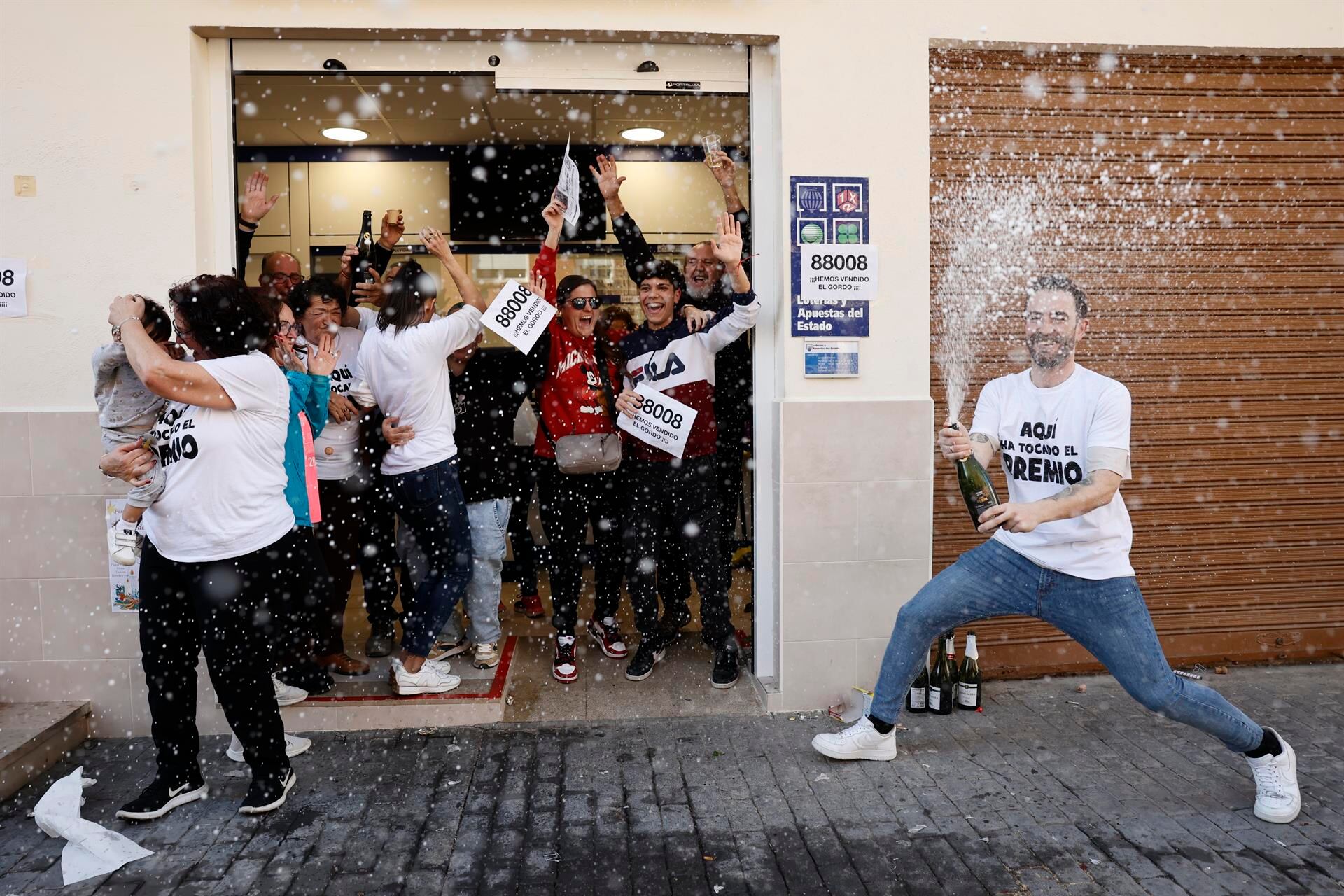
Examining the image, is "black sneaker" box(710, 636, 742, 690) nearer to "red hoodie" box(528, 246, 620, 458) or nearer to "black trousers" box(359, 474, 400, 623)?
"red hoodie" box(528, 246, 620, 458)

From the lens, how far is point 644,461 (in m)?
5.48

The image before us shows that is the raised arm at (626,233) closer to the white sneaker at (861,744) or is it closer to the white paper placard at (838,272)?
the white paper placard at (838,272)

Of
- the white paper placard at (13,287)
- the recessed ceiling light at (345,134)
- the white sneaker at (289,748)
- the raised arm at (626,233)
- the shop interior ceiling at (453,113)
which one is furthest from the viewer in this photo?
the recessed ceiling light at (345,134)

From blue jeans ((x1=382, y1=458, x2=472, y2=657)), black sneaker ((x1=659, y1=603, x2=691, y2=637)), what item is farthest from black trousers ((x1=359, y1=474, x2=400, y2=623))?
black sneaker ((x1=659, y1=603, x2=691, y2=637))

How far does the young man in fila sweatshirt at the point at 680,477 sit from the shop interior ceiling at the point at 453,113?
7.32ft

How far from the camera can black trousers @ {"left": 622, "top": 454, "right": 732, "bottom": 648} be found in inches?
213

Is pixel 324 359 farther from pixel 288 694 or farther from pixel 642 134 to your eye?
pixel 642 134

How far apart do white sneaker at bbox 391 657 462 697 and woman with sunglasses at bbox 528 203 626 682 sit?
67 cm

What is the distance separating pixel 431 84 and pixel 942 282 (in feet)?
13.7

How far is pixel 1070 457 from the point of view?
3.95 meters

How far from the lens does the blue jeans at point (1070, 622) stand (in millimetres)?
3875

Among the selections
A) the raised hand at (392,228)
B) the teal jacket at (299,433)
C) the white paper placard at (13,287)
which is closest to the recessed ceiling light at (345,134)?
the raised hand at (392,228)

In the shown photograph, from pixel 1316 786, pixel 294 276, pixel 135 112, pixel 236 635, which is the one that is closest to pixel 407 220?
pixel 294 276

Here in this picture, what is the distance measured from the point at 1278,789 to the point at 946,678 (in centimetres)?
161
